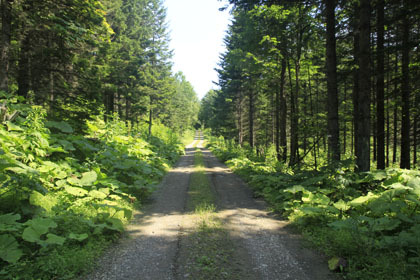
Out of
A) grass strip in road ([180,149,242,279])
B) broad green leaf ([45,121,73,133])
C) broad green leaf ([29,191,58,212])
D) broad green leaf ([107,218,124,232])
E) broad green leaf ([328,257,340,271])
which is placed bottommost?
grass strip in road ([180,149,242,279])

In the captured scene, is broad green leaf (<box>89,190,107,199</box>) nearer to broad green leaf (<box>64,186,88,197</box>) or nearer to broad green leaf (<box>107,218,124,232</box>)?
broad green leaf (<box>64,186,88,197</box>)

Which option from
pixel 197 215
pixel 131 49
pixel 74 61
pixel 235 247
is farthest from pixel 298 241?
pixel 131 49

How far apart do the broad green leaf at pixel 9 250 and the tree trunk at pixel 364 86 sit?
816 centimetres

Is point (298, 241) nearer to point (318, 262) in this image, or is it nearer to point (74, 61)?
point (318, 262)

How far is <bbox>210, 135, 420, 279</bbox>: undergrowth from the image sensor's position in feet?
11.3

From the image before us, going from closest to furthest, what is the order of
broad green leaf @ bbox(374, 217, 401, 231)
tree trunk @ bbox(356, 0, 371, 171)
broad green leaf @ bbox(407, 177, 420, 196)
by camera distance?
broad green leaf @ bbox(374, 217, 401, 231), broad green leaf @ bbox(407, 177, 420, 196), tree trunk @ bbox(356, 0, 371, 171)

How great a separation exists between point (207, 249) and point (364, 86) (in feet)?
20.8

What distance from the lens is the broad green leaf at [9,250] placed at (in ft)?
9.92

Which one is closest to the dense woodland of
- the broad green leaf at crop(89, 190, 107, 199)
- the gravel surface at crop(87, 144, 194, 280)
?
the gravel surface at crop(87, 144, 194, 280)

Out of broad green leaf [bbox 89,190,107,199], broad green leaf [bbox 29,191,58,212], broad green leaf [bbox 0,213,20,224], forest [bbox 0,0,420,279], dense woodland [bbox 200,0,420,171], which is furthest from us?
dense woodland [bbox 200,0,420,171]

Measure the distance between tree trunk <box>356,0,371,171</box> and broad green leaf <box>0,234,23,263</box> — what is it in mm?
8165

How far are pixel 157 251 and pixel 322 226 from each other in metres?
3.60

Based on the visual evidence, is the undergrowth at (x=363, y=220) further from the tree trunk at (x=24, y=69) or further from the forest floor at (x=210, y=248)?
the tree trunk at (x=24, y=69)

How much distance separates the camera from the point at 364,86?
677 cm
